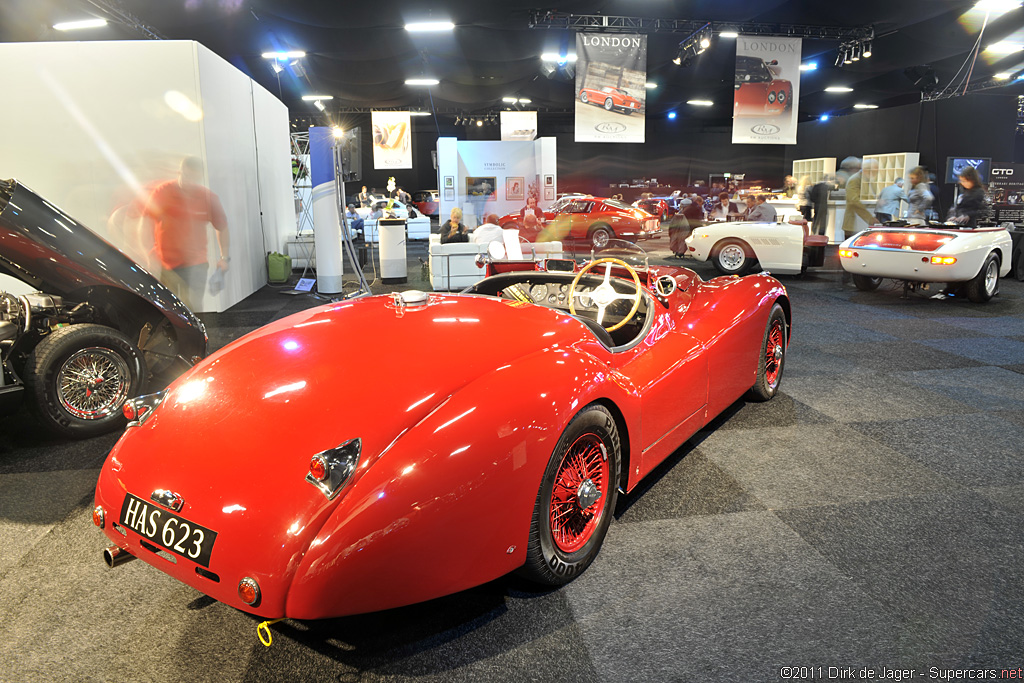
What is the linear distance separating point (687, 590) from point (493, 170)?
16941 millimetres

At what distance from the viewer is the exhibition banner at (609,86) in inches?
445

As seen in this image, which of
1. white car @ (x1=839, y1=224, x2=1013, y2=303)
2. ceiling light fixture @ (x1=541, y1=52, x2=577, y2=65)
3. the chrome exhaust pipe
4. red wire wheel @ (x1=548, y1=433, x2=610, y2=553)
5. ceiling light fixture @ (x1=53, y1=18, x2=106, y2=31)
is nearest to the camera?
the chrome exhaust pipe

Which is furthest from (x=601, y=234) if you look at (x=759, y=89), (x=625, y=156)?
(x=625, y=156)

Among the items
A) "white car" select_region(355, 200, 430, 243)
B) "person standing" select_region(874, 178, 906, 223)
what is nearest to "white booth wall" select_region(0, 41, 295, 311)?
"person standing" select_region(874, 178, 906, 223)

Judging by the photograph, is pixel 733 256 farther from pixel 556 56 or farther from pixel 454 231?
pixel 556 56

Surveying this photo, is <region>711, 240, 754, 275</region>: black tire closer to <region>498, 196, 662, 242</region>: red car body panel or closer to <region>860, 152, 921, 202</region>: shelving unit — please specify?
<region>498, 196, 662, 242</region>: red car body panel

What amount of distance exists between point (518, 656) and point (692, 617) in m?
0.57

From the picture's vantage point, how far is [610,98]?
37.4ft

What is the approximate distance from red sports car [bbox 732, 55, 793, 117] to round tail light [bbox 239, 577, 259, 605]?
12.2 metres

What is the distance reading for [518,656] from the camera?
6.10 ft

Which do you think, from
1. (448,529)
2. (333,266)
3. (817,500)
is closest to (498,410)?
(448,529)

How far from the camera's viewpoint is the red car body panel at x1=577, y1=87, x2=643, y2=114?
446 inches

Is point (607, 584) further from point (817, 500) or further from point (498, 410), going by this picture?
point (817, 500)
